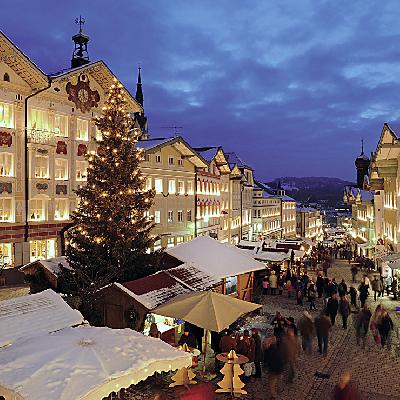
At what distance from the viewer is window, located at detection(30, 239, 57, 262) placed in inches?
1099

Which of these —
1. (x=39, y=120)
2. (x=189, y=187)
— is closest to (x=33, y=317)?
(x=39, y=120)

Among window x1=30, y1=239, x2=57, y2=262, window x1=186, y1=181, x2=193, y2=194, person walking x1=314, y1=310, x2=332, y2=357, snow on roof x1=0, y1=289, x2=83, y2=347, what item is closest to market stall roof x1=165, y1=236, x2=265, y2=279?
person walking x1=314, y1=310, x2=332, y2=357

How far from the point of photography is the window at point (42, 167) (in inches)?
1109

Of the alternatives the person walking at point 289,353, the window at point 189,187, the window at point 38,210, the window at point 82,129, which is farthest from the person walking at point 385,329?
the window at point 189,187

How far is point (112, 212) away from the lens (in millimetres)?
18797

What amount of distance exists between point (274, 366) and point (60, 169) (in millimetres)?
22323

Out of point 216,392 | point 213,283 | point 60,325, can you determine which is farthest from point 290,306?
point 60,325

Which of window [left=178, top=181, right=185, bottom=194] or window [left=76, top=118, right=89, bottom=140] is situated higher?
window [left=76, top=118, right=89, bottom=140]

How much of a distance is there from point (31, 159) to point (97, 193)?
35.2ft

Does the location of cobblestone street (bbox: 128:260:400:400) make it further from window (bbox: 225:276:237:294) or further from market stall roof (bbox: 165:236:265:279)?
window (bbox: 225:276:237:294)

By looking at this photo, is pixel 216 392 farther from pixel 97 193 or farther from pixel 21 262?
pixel 21 262

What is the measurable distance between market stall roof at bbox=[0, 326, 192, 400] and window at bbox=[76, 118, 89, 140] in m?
24.0

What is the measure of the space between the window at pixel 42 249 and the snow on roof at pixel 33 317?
1746 cm

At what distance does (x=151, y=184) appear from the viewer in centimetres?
3584
